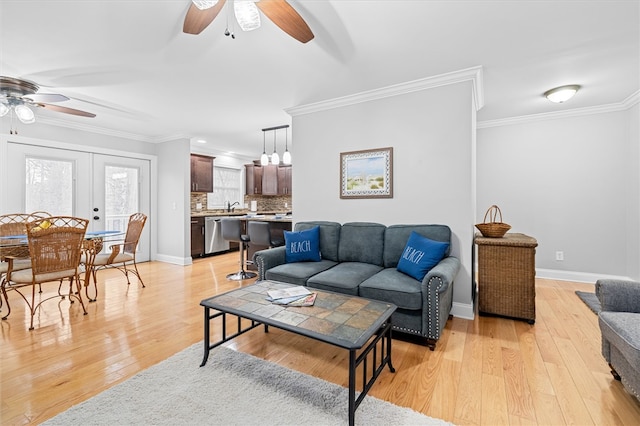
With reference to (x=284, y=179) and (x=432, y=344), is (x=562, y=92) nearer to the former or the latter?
(x=432, y=344)

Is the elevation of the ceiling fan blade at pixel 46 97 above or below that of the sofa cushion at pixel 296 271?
above

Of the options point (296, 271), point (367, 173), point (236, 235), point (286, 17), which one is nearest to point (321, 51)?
point (286, 17)

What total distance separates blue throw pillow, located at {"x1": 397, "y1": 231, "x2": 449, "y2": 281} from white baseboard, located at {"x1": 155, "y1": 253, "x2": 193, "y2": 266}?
4280 mm

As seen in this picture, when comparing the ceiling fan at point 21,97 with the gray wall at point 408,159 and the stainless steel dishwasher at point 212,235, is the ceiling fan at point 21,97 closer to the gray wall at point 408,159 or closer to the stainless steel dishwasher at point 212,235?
the gray wall at point 408,159

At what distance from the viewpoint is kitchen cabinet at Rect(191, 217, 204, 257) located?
5931mm

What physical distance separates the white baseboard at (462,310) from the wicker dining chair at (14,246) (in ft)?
14.1

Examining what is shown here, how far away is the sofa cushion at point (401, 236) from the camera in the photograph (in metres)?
2.88

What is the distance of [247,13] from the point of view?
5.03 ft

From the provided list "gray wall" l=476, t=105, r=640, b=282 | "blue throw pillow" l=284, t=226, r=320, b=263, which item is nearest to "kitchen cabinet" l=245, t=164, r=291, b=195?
"blue throw pillow" l=284, t=226, r=320, b=263

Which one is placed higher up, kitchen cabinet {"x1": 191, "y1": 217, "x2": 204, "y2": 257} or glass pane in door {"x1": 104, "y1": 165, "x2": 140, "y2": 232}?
glass pane in door {"x1": 104, "y1": 165, "x2": 140, "y2": 232}

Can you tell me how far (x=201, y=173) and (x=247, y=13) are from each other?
5.27 metres

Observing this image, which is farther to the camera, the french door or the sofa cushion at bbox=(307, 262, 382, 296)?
the french door

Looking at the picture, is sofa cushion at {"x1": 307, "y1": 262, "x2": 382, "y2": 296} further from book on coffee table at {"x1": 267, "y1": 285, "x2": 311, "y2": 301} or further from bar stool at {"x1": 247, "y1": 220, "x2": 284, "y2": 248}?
bar stool at {"x1": 247, "y1": 220, "x2": 284, "y2": 248}

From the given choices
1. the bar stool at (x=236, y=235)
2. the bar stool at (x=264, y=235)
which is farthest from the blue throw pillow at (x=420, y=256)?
the bar stool at (x=236, y=235)
